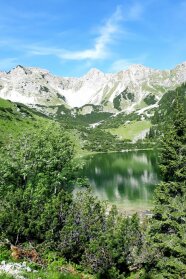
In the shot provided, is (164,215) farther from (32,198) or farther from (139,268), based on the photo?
(32,198)

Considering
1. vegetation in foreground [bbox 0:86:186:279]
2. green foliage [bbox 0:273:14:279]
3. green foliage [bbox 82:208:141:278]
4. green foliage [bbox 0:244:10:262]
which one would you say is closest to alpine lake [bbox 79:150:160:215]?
vegetation in foreground [bbox 0:86:186:279]

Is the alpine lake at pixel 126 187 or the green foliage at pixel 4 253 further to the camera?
the alpine lake at pixel 126 187

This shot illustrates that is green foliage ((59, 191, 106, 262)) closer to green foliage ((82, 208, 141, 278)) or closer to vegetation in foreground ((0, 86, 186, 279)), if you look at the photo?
vegetation in foreground ((0, 86, 186, 279))

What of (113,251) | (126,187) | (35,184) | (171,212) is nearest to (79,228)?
(113,251)

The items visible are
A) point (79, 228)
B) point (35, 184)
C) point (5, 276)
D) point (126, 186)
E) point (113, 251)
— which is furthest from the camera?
point (126, 186)

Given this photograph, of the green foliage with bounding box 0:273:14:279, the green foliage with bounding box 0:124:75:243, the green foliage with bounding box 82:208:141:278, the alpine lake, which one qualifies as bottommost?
the alpine lake

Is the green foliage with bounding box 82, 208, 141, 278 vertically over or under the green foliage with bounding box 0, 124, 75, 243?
under

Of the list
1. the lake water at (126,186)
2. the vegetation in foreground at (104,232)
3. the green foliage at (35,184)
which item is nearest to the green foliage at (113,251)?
the vegetation in foreground at (104,232)

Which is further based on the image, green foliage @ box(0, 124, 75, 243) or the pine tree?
green foliage @ box(0, 124, 75, 243)

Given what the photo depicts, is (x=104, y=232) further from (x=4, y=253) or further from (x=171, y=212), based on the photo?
(x=4, y=253)

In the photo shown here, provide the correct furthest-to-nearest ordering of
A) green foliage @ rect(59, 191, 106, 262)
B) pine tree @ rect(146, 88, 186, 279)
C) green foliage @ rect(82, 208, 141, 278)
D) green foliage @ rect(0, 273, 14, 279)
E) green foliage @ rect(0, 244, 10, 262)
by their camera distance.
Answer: green foliage @ rect(59, 191, 106, 262)
green foliage @ rect(82, 208, 141, 278)
pine tree @ rect(146, 88, 186, 279)
green foliage @ rect(0, 244, 10, 262)
green foliage @ rect(0, 273, 14, 279)

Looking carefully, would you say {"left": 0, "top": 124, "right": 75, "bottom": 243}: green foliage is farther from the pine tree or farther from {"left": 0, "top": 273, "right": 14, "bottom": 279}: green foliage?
{"left": 0, "top": 273, "right": 14, "bottom": 279}: green foliage

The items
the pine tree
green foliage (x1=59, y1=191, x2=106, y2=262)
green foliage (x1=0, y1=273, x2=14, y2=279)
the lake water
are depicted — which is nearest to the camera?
green foliage (x1=0, y1=273, x2=14, y2=279)

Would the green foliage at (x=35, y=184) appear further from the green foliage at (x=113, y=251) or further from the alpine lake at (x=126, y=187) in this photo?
the alpine lake at (x=126, y=187)
